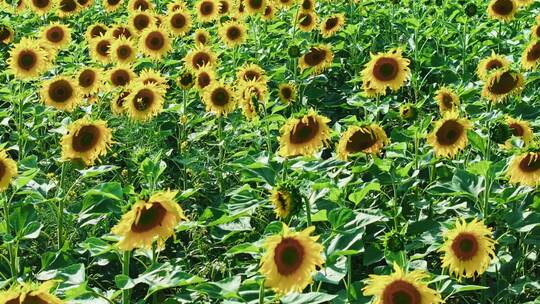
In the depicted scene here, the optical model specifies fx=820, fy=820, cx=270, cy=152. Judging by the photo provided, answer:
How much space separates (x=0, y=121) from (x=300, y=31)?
2.70m

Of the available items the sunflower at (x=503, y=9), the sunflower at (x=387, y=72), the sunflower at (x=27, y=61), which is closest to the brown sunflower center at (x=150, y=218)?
the sunflower at (x=387, y=72)

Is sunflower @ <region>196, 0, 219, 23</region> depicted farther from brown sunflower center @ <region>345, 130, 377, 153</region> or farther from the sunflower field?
brown sunflower center @ <region>345, 130, 377, 153</region>

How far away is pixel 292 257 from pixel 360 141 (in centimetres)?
123

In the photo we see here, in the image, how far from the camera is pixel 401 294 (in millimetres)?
2443

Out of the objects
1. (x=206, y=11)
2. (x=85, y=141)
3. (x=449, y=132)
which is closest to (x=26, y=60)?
(x=85, y=141)

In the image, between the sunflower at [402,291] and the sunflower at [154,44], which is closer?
the sunflower at [402,291]

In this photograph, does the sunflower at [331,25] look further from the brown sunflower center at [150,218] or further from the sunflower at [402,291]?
the sunflower at [402,291]

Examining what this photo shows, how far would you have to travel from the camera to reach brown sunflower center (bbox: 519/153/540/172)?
10.9 feet

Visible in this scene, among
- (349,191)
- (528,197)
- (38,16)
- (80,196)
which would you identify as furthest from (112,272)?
(38,16)

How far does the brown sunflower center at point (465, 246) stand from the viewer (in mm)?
2939

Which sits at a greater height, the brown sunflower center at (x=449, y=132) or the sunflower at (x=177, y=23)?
the sunflower at (x=177, y=23)

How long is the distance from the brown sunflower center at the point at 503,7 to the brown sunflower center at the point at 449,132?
2.61 meters

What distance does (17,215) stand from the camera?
359 centimetres

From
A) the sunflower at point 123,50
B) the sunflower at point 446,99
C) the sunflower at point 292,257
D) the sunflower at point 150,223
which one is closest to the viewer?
the sunflower at point 292,257
